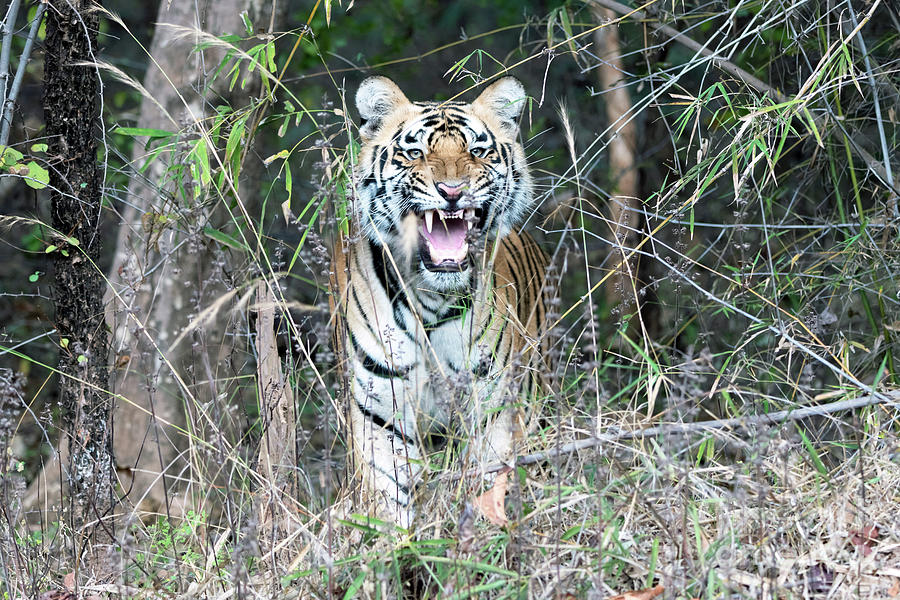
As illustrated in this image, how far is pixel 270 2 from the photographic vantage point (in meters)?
4.91

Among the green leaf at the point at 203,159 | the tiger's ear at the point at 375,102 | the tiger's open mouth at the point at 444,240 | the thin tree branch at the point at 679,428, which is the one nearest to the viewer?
the thin tree branch at the point at 679,428

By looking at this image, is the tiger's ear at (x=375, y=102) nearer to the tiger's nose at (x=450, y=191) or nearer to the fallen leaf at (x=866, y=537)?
the tiger's nose at (x=450, y=191)

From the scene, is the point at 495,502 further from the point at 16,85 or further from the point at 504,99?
the point at 16,85

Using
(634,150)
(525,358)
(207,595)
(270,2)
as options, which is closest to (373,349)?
(525,358)

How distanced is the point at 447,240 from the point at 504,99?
32.6 inches

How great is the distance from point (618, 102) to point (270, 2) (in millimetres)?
2669

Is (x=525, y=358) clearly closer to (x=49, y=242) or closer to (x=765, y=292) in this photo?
(x=765, y=292)

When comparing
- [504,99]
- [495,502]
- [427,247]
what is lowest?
[495,502]

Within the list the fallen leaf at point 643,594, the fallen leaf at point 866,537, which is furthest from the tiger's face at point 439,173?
the fallen leaf at point 866,537

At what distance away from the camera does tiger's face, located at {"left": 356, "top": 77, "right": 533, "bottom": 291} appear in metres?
3.64

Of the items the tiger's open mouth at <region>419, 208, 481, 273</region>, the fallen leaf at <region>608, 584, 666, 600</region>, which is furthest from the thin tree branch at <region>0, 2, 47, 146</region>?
the fallen leaf at <region>608, 584, 666, 600</region>

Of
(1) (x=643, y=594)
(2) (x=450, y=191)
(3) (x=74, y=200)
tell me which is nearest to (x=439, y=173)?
(2) (x=450, y=191)

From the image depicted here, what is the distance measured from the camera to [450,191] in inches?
144

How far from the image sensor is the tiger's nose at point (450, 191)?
3641 mm
